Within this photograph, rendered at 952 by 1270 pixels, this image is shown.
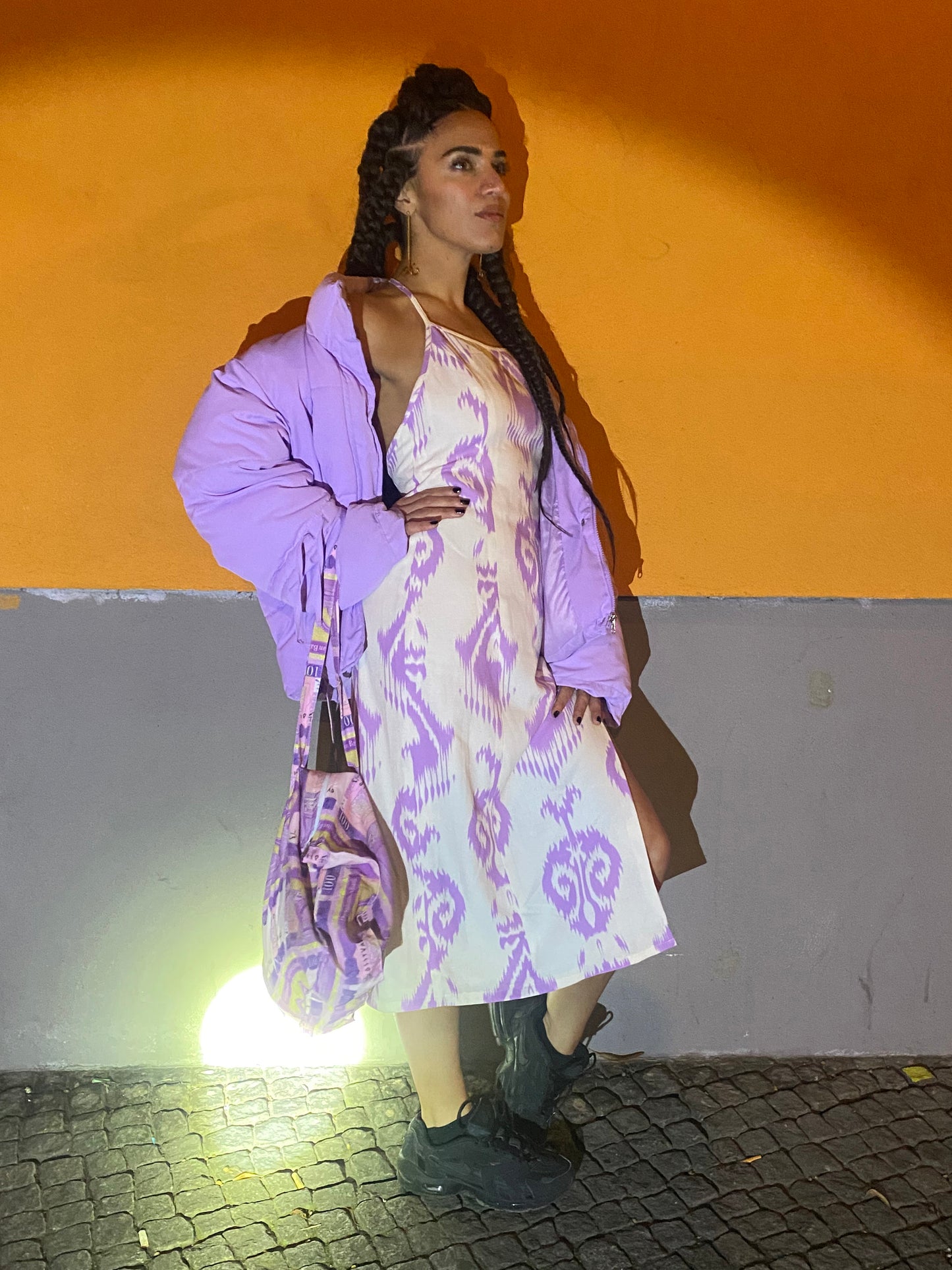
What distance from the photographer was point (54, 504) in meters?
2.94

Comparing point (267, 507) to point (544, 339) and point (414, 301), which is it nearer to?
point (414, 301)

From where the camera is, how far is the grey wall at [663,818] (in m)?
3.03

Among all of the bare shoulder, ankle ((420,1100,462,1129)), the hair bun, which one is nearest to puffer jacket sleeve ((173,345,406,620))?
the bare shoulder

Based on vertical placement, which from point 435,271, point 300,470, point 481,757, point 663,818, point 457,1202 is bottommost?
point 457,1202

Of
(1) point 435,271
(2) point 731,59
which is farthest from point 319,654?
(2) point 731,59

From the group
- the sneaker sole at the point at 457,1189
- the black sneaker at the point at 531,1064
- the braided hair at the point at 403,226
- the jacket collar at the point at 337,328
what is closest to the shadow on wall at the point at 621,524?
the braided hair at the point at 403,226

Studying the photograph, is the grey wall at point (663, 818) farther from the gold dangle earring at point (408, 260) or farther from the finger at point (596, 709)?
the gold dangle earring at point (408, 260)

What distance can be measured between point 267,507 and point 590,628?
2.95 ft

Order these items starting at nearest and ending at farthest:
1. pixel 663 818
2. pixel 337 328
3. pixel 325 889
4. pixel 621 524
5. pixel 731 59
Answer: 1. pixel 325 889
2. pixel 337 328
3. pixel 731 59
4. pixel 621 524
5. pixel 663 818

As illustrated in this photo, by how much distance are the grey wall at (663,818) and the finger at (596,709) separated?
1.32ft

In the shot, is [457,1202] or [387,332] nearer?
[387,332]

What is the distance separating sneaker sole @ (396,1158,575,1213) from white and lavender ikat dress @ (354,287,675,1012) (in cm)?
47

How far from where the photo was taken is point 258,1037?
316 cm

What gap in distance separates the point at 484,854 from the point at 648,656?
87 cm
